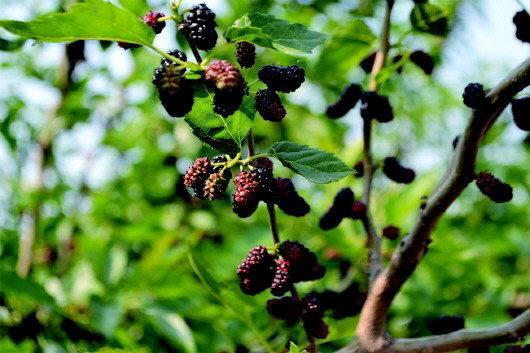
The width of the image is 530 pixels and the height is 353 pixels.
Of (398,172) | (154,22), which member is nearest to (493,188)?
(398,172)

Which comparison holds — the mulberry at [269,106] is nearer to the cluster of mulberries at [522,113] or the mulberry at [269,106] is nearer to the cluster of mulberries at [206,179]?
the cluster of mulberries at [206,179]

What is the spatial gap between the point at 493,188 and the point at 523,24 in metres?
0.36

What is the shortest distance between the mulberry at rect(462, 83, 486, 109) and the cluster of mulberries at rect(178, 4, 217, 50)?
482mm

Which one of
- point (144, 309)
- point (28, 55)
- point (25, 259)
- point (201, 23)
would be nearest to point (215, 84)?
point (201, 23)

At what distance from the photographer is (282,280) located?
3.31 ft

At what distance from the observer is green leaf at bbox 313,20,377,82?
1592 millimetres

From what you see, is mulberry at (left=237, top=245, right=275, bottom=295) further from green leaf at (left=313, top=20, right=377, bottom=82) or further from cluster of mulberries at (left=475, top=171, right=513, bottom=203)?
green leaf at (left=313, top=20, right=377, bottom=82)

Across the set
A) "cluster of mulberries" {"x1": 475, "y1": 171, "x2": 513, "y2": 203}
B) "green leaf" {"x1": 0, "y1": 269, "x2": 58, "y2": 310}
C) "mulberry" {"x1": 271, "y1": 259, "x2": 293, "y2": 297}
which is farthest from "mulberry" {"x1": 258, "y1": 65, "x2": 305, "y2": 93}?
"green leaf" {"x1": 0, "y1": 269, "x2": 58, "y2": 310}

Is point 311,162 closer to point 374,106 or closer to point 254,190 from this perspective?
point 254,190

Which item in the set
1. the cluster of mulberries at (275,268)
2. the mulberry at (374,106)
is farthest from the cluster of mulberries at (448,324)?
the mulberry at (374,106)

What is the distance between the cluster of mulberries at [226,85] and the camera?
0.80 metres

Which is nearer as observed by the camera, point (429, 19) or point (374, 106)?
point (374, 106)

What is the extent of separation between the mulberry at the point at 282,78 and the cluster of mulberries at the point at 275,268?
313 millimetres

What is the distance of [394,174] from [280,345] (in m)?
0.53
